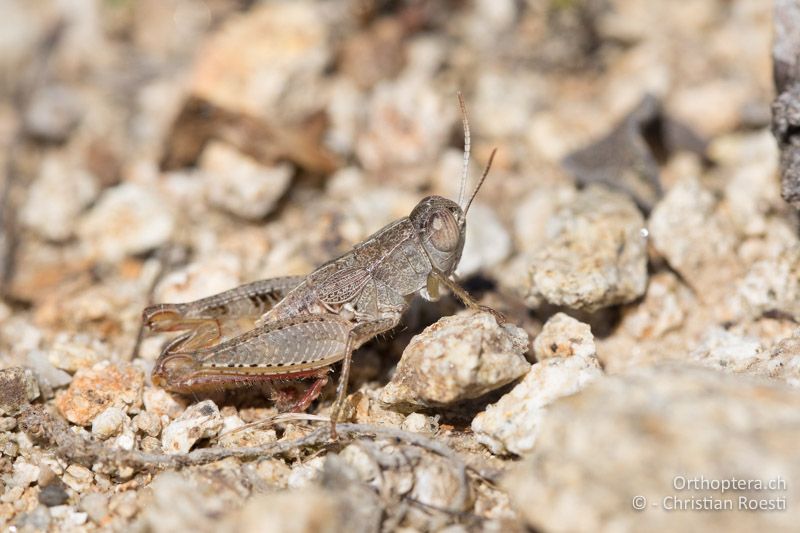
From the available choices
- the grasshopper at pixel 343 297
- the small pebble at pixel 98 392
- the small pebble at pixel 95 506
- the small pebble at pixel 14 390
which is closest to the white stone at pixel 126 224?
the grasshopper at pixel 343 297

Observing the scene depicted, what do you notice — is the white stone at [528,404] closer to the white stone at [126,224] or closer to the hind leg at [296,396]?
the hind leg at [296,396]

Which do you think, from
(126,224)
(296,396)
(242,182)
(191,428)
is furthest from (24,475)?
(242,182)

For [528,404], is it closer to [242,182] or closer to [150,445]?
[150,445]

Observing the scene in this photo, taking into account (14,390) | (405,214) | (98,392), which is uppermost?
(405,214)

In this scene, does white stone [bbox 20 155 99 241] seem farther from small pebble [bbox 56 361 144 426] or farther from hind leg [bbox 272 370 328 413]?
hind leg [bbox 272 370 328 413]

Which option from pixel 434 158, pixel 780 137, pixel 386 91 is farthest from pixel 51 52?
pixel 780 137
